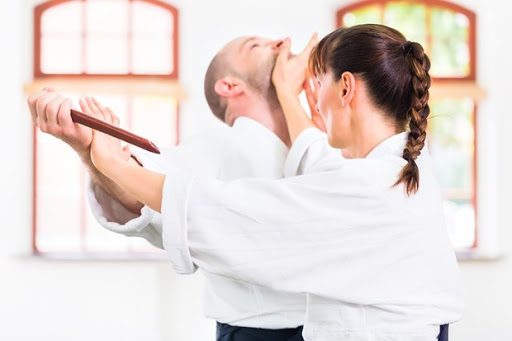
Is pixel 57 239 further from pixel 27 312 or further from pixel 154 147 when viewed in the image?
pixel 154 147

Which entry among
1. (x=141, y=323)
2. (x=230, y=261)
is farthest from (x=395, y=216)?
(x=141, y=323)

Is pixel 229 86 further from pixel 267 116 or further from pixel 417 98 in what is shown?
pixel 417 98

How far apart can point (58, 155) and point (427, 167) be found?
4084mm

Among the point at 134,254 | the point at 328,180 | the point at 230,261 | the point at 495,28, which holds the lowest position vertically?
the point at 134,254

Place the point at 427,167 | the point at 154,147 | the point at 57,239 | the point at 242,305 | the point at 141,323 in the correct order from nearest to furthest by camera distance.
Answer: the point at 154,147 < the point at 427,167 < the point at 242,305 < the point at 141,323 < the point at 57,239

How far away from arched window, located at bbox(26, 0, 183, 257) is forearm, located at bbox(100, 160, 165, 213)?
12.4 feet

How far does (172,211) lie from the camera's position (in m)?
1.22

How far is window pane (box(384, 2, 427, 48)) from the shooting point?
5.11 m

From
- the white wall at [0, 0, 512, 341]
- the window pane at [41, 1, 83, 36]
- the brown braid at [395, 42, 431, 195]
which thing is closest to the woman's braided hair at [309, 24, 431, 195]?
the brown braid at [395, 42, 431, 195]

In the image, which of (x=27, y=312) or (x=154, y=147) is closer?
(x=154, y=147)

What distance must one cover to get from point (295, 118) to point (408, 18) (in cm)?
377

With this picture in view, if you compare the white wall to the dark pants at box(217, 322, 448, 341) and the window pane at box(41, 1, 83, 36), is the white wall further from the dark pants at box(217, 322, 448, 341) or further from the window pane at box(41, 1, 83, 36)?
the dark pants at box(217, 322, 448, 341)

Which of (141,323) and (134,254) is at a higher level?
(134,254)

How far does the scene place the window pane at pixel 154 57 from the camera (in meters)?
5.04
